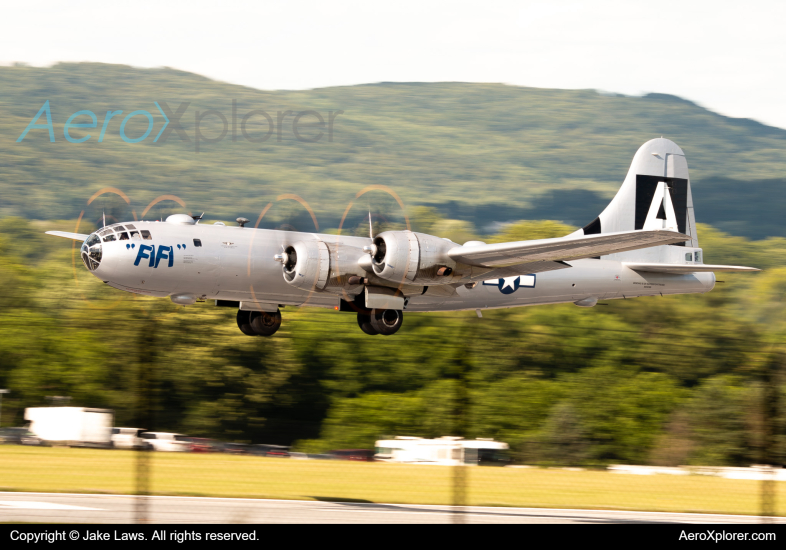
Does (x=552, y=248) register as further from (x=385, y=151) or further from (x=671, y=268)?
(x=385, y=151)

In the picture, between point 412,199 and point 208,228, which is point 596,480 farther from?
point 412,199

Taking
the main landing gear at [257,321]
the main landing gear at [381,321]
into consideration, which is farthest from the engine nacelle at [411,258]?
the main landing gear at [257,321]

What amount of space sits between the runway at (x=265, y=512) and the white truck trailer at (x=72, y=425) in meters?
2.71

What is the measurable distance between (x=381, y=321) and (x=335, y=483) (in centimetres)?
636

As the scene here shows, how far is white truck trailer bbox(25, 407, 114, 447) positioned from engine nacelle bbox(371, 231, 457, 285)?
6.32 meters

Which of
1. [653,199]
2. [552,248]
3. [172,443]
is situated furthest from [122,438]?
[653,199]

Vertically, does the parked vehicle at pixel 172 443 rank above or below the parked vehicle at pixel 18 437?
below

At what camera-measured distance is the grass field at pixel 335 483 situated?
12.5m

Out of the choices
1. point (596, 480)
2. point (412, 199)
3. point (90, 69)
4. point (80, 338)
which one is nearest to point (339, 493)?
point (596, 480)

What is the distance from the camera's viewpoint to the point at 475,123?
175875 millimetres

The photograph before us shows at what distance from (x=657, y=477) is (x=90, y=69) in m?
161

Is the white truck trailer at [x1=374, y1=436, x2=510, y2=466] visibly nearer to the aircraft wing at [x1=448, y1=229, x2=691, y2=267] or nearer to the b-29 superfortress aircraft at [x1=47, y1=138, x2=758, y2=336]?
the b-29 superfortress aircraft at [x1=47, y1=138, x2=758, y2=336]

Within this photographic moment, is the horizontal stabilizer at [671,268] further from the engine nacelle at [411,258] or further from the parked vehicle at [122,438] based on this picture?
the parked vehicle at [122,438]

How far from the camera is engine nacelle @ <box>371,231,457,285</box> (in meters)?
17.5
